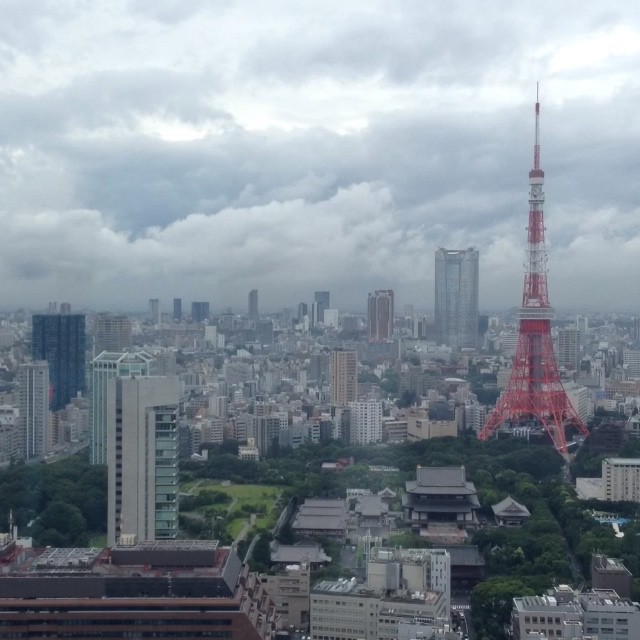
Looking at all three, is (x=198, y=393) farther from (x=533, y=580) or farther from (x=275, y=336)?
(x=533, y=580)

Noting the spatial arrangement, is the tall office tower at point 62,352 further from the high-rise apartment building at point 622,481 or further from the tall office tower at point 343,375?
the high-rise apartment building at point 622,481

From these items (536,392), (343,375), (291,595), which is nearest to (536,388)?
(536,392)

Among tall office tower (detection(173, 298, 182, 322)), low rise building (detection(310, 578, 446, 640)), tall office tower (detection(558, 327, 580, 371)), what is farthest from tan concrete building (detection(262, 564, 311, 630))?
tall office tower (detection(558, 327, 580, 371))

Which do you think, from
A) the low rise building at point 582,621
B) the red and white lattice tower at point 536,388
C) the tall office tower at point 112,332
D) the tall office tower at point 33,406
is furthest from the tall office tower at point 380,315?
the low rise building at point 582,621

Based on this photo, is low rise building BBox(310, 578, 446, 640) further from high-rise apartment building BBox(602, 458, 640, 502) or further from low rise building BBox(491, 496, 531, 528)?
high-rise apartment building BBox(602, 458, 640, 502)

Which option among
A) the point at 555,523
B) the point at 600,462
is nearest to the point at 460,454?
the point at 600,462
